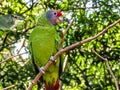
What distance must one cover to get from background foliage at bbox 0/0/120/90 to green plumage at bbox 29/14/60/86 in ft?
1.49

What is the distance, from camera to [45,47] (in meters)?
2.09

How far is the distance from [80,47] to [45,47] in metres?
0.59

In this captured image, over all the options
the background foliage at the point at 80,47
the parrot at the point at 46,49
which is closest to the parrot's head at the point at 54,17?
the parrot at the point at 46,49

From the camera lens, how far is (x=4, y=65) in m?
2.67

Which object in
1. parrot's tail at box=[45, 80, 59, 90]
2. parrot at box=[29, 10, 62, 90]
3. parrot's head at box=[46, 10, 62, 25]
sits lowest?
parrot's tail at box=[45, 80, 59, 90]

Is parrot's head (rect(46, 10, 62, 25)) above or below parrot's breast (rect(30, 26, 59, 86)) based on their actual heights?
above

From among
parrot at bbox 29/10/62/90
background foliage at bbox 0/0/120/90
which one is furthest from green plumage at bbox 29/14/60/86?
background foliage at bbox 0/0/120/90

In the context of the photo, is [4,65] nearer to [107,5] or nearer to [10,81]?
[10,81]

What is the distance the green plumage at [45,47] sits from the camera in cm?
208

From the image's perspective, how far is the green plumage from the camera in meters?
2.08

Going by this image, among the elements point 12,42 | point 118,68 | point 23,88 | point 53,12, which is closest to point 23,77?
point 23,88

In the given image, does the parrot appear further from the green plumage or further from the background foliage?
the background foliage

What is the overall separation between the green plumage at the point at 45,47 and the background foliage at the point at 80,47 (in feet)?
1.49

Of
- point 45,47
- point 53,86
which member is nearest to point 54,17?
point 45,47
